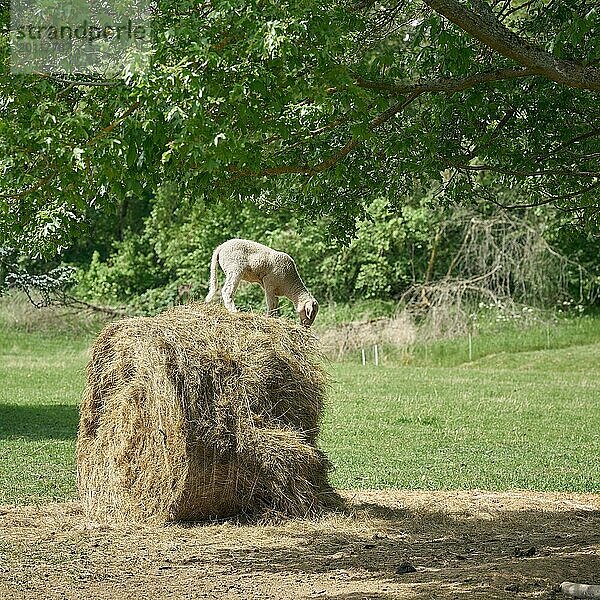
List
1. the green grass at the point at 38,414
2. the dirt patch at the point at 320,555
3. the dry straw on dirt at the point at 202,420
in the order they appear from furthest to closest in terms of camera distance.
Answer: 1. the green grass at the point at 38,414
2. the dry straw on dirt at the point at 202,420
3. the dirt patch at the point at 320,555

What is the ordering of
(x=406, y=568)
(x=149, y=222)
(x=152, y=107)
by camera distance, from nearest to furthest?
(x=152, y=107), (x=406, y=568), (x=149, y=222)

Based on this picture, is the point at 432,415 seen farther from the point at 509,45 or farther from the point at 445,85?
the point at 509,45

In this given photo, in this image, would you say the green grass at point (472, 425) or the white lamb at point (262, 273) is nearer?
the white lamb at point (262, 273)

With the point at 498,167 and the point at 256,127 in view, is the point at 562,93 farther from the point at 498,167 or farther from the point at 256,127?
the point at 256,127

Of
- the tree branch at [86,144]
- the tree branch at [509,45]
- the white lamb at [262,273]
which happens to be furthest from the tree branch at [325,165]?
the white lamb at [262,273]

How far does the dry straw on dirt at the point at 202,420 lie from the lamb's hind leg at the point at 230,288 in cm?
65

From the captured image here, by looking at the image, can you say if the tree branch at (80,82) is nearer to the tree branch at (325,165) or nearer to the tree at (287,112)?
the tree at (287,112)

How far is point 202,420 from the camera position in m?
7.91

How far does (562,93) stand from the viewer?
8016 mm

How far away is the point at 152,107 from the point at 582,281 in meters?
24.3

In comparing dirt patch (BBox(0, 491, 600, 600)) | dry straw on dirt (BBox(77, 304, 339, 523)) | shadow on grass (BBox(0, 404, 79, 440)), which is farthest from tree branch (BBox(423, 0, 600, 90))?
shadow on grass (BBox(0, 404, 79, 440))

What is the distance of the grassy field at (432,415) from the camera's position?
11328 millimetres

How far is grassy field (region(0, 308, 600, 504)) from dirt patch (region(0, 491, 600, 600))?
5.92 feet

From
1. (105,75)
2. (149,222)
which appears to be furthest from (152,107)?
(149,222)
